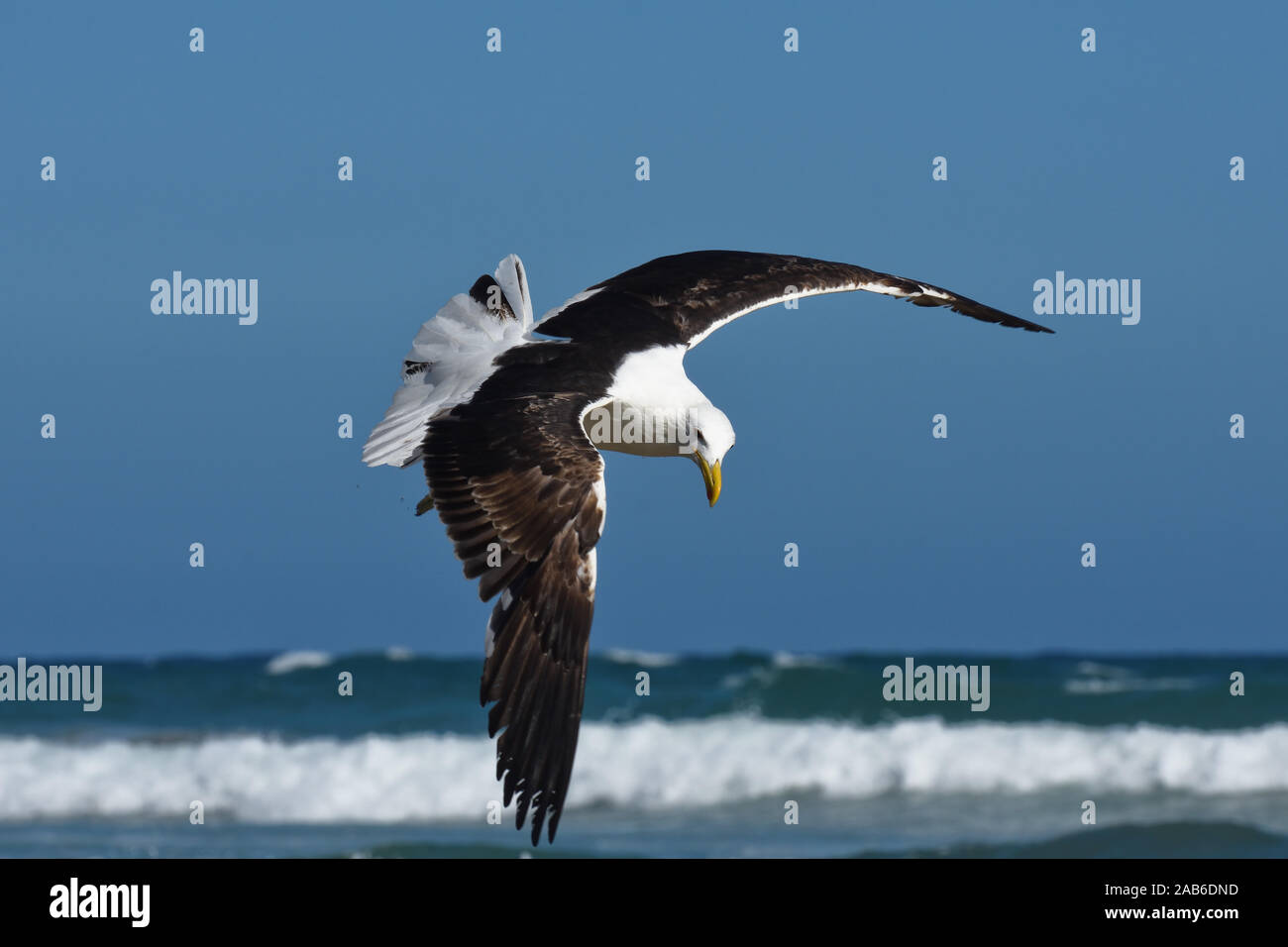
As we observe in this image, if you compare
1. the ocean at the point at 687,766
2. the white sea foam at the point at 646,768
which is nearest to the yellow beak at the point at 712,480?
the ocean at the point at 687,766

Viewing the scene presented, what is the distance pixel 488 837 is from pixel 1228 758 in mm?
7626

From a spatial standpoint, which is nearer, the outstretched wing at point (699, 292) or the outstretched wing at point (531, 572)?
the outstretched wing at point (531, 572)

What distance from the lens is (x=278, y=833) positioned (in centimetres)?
1530

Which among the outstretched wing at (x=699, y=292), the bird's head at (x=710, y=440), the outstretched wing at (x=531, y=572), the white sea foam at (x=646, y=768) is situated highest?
the outstretched wing at (x=699, y=292)

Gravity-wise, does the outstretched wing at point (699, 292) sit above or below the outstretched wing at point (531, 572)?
above

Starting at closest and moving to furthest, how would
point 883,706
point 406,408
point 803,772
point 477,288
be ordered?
point 406,408, point 477,288, point 803,772, point 883,706

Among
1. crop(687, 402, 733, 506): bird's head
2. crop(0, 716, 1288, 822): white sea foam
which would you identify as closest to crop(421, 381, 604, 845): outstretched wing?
crop(687, 402, 733, 506): bird's head

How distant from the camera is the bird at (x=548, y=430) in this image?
6.88 metres

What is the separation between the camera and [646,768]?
1673 cm

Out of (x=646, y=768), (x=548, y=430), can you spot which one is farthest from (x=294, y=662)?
(x=548, y=430)

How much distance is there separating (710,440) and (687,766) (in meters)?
9.32

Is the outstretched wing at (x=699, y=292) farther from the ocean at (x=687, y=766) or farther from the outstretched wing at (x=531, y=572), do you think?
the ocean at (x=687, y=766)

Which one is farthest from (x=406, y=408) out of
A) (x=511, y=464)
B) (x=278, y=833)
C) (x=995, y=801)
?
(x=995, y=801)

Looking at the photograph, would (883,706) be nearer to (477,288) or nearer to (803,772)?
(803,772)
